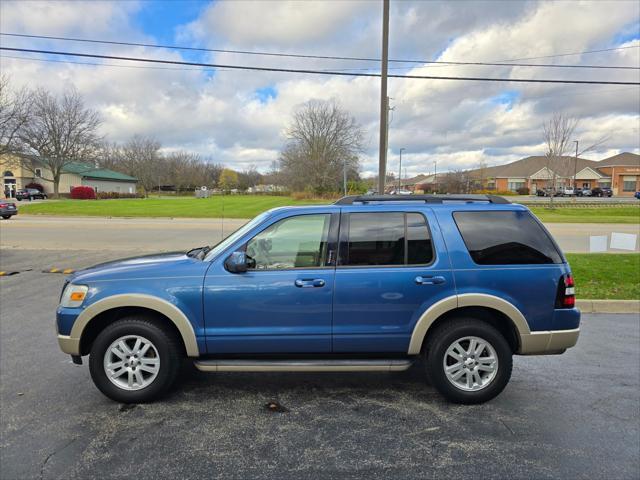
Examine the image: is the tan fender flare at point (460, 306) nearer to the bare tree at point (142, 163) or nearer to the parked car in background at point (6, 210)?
the parked car in background at point (6, 210)

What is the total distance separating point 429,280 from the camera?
328cm

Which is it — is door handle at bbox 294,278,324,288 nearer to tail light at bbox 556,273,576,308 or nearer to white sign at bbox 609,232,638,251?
tail light at bbox 556,273,576,308

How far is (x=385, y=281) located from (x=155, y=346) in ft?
6.67

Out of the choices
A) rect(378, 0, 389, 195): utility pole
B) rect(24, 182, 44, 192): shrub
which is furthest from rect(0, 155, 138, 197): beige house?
rect(378, 0, 389, 195): utility pole

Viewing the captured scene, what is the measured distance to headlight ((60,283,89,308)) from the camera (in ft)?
10.8

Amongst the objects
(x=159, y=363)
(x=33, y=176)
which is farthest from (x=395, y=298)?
(x=33, y=176)

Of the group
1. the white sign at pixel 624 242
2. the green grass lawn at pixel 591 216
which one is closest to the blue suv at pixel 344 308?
the white sign at pixel 624 242

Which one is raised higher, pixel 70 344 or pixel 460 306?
pixel 460 306

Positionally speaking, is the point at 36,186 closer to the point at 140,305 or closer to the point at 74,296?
the point at 74,296

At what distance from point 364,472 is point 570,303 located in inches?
90.5

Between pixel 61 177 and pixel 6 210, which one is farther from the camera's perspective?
pixel 61 177

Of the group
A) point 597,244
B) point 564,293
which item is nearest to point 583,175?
point 597,244

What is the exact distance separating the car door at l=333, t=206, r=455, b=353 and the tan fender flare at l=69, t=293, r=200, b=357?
1255 millimetres

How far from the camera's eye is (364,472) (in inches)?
98.7
